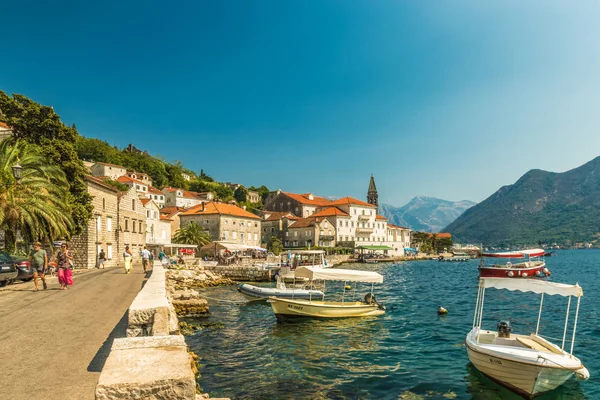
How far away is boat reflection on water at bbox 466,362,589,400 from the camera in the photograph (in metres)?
10.8

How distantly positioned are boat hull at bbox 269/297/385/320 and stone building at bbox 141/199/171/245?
151 feet

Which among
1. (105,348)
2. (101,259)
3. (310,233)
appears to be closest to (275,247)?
(310,233)

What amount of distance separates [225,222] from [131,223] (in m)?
34.3

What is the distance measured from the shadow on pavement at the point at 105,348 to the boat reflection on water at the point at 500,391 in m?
9.56

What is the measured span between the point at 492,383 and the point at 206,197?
113 metres

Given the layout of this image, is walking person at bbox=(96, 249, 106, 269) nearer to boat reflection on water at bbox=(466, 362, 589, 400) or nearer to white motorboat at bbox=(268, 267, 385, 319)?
white motorboat at bbox=(268, 267, 385, 319)

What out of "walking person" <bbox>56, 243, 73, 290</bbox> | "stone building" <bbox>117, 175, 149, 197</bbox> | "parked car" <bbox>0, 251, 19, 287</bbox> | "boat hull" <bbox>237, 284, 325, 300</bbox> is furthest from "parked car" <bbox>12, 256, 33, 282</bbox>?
"stone building" <bbox>117, 175, 149, 197</bbox>

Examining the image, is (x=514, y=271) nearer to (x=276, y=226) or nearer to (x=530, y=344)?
(x=530, y=344)

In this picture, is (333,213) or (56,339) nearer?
(56,339)

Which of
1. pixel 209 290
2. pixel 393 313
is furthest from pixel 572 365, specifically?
pixel 209 290

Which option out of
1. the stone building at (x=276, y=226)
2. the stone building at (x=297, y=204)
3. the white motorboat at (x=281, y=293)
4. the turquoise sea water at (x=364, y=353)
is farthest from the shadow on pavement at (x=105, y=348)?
the stone building at (x=297, y=204)

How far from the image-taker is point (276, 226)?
320 feet

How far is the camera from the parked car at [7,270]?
688 inches

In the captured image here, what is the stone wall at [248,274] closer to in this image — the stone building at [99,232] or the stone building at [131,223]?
the stone building at [131,223]
